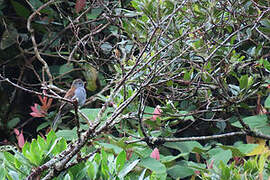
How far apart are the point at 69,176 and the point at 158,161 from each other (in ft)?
3.25

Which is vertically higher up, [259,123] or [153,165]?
[259,123]

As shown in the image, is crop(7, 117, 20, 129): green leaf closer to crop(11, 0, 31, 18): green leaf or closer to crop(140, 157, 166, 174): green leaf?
crop(11, 0, 31, 18): green leaf

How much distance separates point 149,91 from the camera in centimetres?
272

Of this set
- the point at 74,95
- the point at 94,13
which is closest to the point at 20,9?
the point at 94,13

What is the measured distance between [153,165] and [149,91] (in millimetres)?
545

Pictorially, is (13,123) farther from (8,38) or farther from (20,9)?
(20,9)

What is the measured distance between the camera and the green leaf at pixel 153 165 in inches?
113

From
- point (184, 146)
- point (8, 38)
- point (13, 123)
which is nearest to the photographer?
point (184, 146)

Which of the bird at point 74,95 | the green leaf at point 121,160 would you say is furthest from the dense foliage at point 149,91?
the bird at point 74,95

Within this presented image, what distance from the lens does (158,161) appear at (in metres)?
2.97

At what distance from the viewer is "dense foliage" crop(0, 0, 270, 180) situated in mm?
2301

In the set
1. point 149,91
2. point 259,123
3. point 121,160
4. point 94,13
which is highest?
point 94,13

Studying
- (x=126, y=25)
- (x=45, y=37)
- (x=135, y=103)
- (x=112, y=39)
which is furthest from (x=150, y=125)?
(x=45, y=37)

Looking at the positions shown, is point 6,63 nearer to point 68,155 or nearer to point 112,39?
point 112,39
